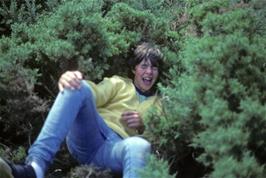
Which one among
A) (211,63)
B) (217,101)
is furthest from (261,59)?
(217,101)

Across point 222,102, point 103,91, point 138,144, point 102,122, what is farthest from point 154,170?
point 103,91

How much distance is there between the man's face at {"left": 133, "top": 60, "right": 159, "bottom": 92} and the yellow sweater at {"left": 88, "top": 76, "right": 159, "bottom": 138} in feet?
0.26

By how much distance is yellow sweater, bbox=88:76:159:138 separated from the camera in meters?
3.98

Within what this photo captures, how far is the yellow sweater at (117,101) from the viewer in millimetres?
3980

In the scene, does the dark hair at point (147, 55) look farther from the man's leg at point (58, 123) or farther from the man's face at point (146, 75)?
the man's leg at point (58, 123)

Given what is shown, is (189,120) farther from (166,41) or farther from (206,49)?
(166,41)

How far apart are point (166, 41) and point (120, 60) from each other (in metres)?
0.51

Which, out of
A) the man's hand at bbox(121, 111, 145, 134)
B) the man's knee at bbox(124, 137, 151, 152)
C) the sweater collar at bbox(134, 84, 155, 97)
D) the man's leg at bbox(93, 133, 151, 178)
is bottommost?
the man's leg at bbox(93, 133, 151, 178)

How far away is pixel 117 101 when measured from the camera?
4.13 m

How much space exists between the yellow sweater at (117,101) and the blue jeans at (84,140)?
103 millimetres

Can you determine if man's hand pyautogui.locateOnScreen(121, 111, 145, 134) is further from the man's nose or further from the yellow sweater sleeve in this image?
the man's nose

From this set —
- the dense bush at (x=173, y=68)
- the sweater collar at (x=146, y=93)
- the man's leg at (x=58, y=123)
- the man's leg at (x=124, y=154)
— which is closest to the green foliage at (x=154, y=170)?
the dense bush at (x=173, y=68)

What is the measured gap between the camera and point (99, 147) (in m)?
3.87

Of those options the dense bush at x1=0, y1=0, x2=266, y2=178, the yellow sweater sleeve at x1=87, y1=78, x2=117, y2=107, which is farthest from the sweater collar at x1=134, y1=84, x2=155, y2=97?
the yellow sweater sleeve at x1=87, y1=78, x2=117, y2=107
